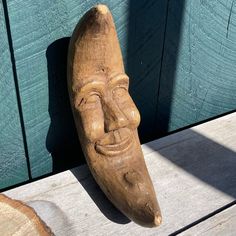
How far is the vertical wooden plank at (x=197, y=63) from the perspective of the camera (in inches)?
50.6

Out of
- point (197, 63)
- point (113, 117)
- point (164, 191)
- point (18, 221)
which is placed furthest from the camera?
point (197, 63)

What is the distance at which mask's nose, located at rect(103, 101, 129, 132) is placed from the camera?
3.26ft

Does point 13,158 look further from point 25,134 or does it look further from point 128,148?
point 128,148

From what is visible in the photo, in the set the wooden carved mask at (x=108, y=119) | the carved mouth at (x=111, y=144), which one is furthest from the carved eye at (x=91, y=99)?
the carved mouth at (x=111, y=144)

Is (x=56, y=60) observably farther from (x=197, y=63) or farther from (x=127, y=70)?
(x=197, y=63)

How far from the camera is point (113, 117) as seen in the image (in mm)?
994

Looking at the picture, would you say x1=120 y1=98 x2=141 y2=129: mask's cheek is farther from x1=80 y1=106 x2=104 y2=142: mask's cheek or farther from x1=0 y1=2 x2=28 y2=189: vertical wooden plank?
x1=0 y1=2 x2=28 y2=189: vertical wooden plank

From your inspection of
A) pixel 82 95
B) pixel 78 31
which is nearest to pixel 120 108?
pixel 82 95

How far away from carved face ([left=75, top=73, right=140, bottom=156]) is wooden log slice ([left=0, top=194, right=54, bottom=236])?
24 cm

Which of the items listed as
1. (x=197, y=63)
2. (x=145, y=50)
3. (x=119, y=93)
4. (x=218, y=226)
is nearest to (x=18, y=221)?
(x=119, y=93)

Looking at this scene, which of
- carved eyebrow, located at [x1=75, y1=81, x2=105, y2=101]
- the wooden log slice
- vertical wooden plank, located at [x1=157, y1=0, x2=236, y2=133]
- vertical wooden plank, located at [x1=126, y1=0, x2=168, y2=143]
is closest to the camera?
the wooden log slice

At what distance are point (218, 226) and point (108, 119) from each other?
1.35 ft

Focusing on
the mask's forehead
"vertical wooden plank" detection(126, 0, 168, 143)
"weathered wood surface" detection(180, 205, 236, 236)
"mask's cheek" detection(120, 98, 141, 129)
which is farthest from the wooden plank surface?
"weathered wood surface" detection(180, 205, 236, 236)

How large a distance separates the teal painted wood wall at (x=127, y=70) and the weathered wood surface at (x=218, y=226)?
0.49 meters
